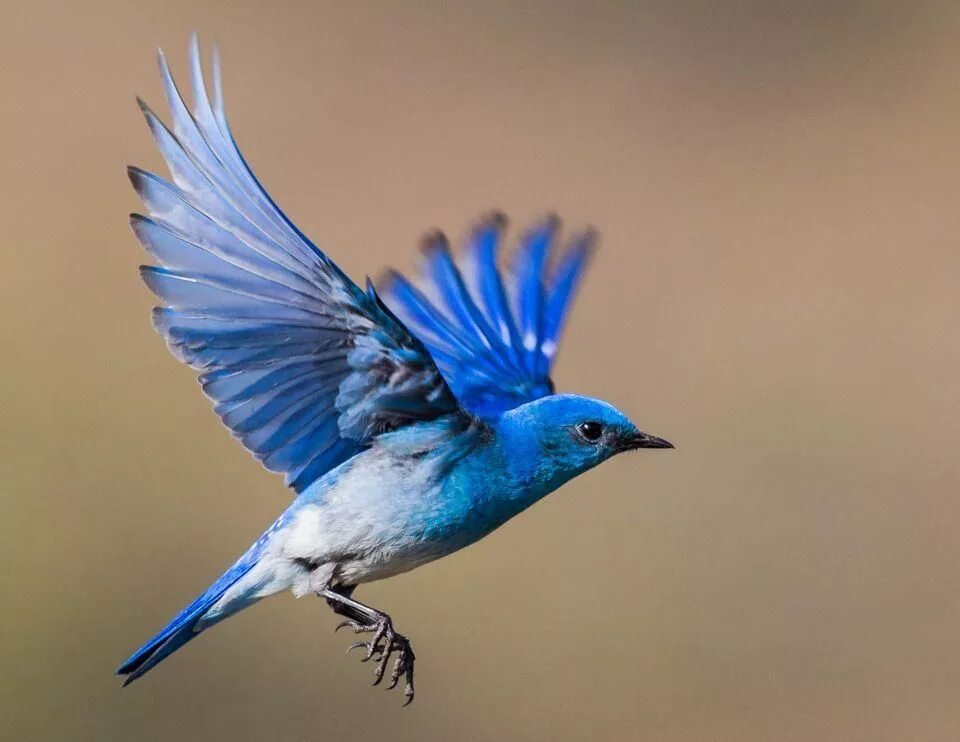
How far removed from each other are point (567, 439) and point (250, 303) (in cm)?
85

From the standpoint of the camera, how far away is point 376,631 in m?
3.94

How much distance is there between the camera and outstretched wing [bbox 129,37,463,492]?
12.4 ft

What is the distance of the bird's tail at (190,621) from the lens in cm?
411

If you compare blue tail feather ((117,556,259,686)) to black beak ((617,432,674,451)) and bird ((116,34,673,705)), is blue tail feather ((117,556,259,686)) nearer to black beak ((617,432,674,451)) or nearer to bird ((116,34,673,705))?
bird ((116,34,673,705))

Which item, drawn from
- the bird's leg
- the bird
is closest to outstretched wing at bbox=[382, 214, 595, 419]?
the bird

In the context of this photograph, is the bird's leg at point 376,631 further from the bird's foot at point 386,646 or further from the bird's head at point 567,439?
the bird's head at point 567,439

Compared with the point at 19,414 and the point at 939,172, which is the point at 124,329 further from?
the point at 939,172

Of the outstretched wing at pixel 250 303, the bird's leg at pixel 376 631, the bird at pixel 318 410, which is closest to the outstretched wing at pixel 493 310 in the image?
the bird at pixel 318 410

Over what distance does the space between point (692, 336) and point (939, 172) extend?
3.03m

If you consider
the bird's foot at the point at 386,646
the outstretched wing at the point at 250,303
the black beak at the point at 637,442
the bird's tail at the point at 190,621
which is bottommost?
the bird's foot at the point at 386,646

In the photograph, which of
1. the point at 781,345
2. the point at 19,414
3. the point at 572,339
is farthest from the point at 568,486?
the point at 19,414

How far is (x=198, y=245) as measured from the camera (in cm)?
382

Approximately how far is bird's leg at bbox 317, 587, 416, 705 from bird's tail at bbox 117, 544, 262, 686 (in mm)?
229

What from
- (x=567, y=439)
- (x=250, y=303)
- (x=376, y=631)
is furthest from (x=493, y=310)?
(x=376, y=631)
